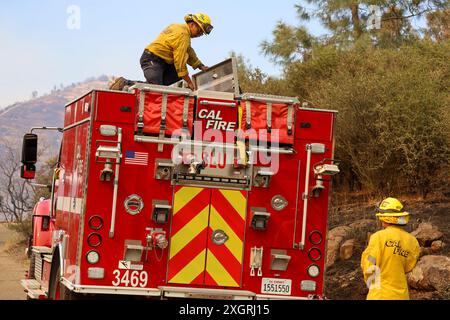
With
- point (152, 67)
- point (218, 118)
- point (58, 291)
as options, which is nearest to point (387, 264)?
point (218, 118)

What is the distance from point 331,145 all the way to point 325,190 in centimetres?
53

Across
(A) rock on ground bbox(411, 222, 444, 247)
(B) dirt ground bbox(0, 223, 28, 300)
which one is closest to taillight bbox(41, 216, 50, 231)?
(B) dirt ground bbox(0, 223, 28, 300)

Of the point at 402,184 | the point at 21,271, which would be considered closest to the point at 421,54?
the point at 402,184

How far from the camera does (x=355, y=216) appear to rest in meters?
16.8

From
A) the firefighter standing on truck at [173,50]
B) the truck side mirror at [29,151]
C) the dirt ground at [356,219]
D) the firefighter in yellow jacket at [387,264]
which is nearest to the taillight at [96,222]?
the firefighter standing on truck at [173,50]

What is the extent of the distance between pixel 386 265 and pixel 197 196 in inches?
100

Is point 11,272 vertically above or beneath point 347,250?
beneath

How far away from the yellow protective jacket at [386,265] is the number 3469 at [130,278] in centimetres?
266

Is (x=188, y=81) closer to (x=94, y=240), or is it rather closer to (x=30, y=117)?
(x=94, y=240)

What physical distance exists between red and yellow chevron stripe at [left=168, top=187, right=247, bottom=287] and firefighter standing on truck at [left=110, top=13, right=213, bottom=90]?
2.01 m

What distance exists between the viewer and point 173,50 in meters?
11.4

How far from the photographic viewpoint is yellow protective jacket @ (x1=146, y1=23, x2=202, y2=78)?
11312 millimetres

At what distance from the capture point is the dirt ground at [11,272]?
15961 millimetres

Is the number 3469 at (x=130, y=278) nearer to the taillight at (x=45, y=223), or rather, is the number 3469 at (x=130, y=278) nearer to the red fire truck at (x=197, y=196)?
the red fire truck at (x=197, y=196)
